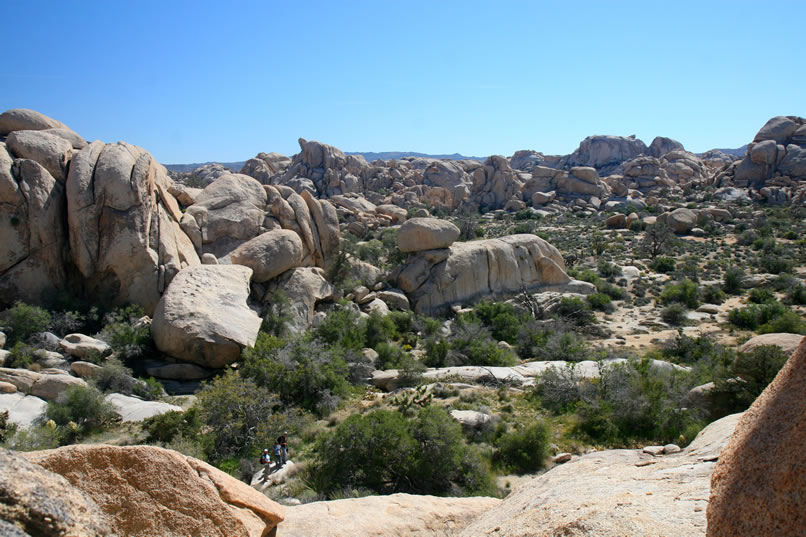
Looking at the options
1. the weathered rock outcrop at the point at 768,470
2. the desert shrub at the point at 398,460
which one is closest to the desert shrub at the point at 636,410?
the desert shrub at the point at 398,460

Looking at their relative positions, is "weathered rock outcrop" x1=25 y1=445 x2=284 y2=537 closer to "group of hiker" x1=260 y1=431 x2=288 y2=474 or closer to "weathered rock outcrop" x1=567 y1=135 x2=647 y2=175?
"group of hiker" x1=260 y1=431 x2=288 y2=474

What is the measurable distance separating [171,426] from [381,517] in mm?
7403

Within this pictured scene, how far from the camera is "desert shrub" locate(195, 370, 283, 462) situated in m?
11.2

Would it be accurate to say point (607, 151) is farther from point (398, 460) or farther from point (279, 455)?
point (279, 455)

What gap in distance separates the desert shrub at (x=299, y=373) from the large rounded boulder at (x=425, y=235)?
11.4 metres

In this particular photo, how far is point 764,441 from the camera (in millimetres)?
2768

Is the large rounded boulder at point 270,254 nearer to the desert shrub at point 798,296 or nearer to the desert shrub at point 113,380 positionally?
the desert shrub at point 113,380

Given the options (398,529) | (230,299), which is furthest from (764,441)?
(230,299)

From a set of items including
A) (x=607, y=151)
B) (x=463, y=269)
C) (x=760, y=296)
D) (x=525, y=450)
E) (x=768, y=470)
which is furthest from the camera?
(x=607, y=151)

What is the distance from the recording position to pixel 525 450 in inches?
443

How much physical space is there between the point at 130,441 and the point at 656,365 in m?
16.0

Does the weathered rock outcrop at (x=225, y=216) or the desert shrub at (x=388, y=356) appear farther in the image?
the weathered rock outcrop at (x=225, y=216)

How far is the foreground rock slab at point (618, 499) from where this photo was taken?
399 centimetres

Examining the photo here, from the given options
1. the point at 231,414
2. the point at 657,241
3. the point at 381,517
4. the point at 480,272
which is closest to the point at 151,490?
the point at 381,517
